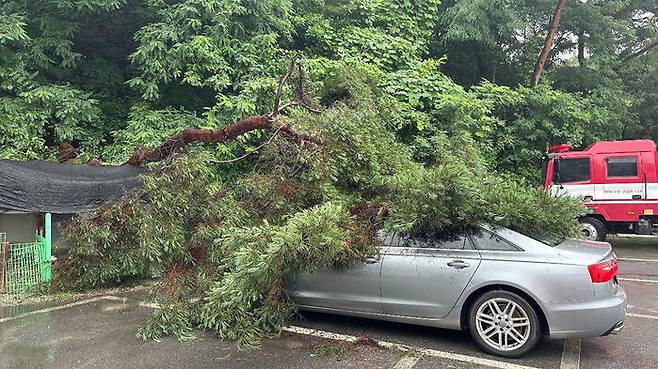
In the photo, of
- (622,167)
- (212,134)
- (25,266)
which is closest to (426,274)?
(212,134)

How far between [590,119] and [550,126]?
1.21 m

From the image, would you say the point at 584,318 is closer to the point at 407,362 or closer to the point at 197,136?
the point at 407,362

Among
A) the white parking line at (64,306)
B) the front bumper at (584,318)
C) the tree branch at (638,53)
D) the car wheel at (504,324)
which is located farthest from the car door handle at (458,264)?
the tree branch at (638,53)

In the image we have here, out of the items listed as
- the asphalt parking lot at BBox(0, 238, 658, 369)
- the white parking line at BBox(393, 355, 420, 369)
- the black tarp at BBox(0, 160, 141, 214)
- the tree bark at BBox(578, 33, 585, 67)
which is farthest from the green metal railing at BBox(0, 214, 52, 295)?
the tree bark at BBox(578, 33, 585, 67)

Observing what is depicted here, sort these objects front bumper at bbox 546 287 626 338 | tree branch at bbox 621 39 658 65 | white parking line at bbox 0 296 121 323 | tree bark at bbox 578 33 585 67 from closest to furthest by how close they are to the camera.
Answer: front bumper at bbox 546 287 626 338, white parking line at bbox 0 296 121 323, tree bark at bbox 578 33 585 67, tree branch at bbox 621 39 658 65

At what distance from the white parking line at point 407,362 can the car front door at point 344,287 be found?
60cm

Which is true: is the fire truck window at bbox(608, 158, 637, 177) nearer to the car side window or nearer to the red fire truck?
the red fire truck

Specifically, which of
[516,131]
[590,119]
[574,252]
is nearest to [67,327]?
[574,252]

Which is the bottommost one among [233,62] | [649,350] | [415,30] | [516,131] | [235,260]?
[649,350]

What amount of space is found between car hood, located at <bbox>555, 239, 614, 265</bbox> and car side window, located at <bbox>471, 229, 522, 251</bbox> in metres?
0.42

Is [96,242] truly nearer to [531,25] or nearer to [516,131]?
[516,131]

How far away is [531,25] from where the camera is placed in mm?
14836

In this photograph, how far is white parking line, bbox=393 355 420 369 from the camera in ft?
12.8

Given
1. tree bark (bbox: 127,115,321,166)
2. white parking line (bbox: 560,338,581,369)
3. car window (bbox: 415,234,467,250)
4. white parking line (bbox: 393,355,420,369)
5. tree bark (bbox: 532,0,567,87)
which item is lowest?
white parking line (bbox: 560,338,581,369)
